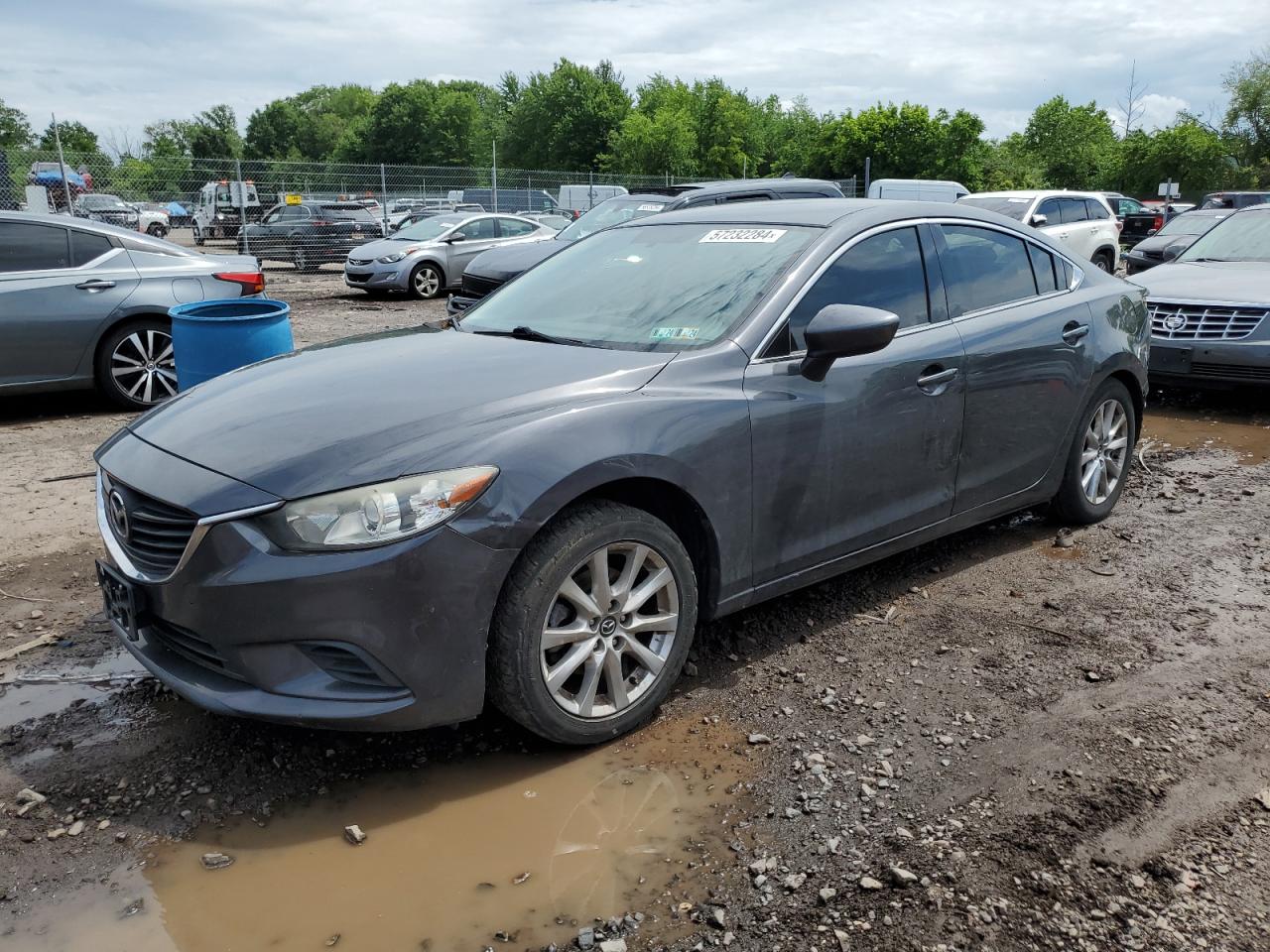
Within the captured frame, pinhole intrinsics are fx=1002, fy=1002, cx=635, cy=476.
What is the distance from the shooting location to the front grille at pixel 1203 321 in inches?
292

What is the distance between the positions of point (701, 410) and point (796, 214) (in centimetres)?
122

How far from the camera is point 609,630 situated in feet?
9.98

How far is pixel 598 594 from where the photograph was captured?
3.00m

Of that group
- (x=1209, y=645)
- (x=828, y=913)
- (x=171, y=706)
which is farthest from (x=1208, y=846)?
(x=171, y=706)

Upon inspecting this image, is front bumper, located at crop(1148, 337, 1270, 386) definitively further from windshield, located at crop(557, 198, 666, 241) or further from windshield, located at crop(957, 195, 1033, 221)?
windshield, located at crop(957, 195, 1033, 221)

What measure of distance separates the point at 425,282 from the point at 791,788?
15036 mm

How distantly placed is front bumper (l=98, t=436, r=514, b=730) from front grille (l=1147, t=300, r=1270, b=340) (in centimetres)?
642

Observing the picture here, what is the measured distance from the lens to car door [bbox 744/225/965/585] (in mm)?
3428

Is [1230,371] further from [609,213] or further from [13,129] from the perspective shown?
[13,129]

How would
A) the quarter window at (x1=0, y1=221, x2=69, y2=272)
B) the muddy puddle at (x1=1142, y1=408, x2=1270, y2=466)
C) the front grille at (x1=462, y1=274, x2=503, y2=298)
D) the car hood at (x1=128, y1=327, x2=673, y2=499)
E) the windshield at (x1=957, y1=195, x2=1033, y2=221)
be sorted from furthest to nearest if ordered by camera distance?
the windshield at (x1=957, y1=195, x2=1033, y2=221) < the front grille at (x1=462, y1=274, x2=503, y2=298) < the quarter window at (x1=0, y1=221, x2=69, y2=272) < the muddy puddle at (x1=1142, y1=408, x2=1270, y2=466) < the car hood at (x1=128, y1=327, x2=673, y2=499)

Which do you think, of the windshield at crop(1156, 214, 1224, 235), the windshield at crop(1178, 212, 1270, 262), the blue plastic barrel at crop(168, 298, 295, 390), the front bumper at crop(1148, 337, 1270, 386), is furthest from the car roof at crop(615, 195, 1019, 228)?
the windshield at crop(1156, 214, 1224, 235)

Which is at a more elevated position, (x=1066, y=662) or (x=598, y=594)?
(x=598, y=594)

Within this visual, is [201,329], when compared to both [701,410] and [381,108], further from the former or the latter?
[381,108]

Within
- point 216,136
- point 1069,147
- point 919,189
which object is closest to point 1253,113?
point 1069,147
